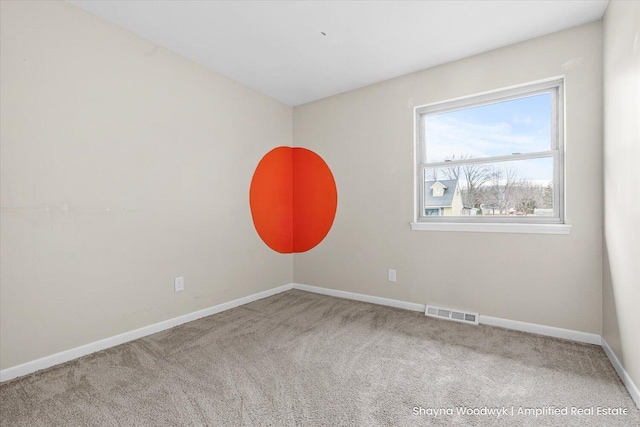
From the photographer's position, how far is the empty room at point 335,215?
167cm

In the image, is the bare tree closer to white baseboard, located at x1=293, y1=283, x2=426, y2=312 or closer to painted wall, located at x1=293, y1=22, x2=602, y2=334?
painted wall, located at x1=293, y1=22, x2=602, y2=334

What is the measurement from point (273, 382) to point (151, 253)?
1.46 m

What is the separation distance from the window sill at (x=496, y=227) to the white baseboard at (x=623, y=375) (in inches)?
32.2

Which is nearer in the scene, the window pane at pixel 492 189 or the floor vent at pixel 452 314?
the window pane at pixel 492 189

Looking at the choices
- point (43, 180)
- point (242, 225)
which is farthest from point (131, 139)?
point (242, 225)

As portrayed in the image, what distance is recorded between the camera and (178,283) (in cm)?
266

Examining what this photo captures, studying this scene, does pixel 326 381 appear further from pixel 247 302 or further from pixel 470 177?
pixel 470 177

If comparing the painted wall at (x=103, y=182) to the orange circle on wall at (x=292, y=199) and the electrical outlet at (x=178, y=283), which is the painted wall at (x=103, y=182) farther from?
the orange circle on wall at (x=292, y=199)

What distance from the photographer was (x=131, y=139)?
2.34 m

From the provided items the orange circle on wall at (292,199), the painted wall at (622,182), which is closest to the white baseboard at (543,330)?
the painted wall at (622,182)

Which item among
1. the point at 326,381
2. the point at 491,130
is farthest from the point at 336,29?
the point at 326,381

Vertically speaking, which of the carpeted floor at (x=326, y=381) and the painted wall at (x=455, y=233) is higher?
the painted wall at (x=455, y=233)

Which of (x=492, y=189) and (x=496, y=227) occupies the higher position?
(x=492, y=189)

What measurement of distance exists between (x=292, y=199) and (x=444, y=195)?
183 centimetres
